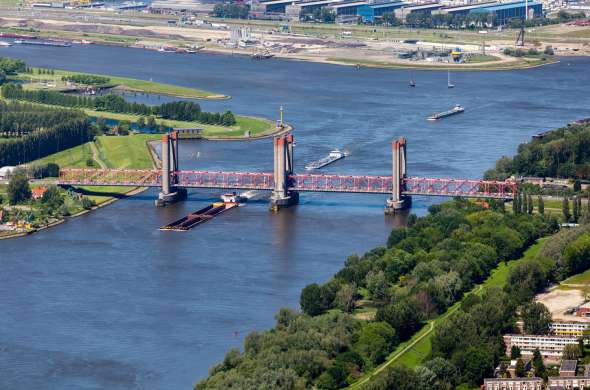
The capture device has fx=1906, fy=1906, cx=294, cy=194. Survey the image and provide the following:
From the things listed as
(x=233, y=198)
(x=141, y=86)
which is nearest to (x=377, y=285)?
(x=233, y=198)

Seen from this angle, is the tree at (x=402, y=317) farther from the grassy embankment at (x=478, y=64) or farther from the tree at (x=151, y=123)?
the grassy embankment at (x=478, y=64)

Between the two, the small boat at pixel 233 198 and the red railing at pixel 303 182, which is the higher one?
the red railing at pixel 303 182

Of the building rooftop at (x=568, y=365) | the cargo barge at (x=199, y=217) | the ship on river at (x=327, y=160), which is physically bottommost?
the building rooftop at (x=568, y=365)

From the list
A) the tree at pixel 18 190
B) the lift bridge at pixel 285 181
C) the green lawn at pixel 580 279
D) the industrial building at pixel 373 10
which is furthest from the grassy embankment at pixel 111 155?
the industrial building at pixel 373 10

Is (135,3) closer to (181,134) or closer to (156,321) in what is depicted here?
(181,134)

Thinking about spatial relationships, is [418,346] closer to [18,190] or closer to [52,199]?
[52,199]

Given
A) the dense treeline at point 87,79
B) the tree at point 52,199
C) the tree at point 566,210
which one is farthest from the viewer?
the dense treeline at point 87,79
